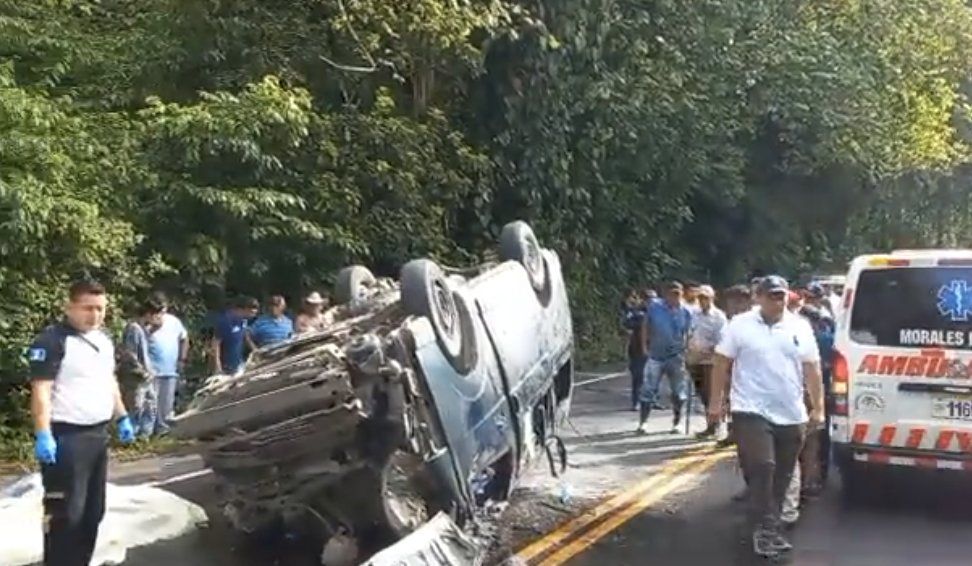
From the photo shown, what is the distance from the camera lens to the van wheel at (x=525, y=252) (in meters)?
9.50

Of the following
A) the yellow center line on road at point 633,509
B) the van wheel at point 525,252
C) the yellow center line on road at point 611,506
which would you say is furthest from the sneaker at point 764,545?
the van wheel at point 525,252

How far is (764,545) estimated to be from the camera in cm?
812

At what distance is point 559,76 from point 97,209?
8.90m

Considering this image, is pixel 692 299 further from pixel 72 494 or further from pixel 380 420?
pixel 72 494

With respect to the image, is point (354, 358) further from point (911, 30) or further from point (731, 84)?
point (911, 30)

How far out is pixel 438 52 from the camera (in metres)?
18.4

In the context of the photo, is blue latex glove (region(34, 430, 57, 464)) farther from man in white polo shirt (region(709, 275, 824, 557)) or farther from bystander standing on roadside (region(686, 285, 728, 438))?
bystander standing on roadside (region(686, 285, 728, 438))

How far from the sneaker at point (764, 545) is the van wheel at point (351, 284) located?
10.9 feet

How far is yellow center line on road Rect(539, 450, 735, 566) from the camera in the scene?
8141mm

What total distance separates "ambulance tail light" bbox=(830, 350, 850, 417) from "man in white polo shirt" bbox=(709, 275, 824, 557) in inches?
55.6

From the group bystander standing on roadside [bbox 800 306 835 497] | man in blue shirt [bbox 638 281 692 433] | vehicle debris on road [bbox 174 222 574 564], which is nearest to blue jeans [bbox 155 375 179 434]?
man in blue shirt [bbox 638 281 692 433]

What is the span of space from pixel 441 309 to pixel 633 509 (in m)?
3.27

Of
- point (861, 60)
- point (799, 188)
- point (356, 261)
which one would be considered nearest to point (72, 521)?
point (356, 261)

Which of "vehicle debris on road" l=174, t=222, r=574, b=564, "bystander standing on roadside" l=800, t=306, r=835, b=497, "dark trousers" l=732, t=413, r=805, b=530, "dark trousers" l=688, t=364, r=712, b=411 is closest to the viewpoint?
"vehicle debris on road" l=174, t=222, r=574, b=564
